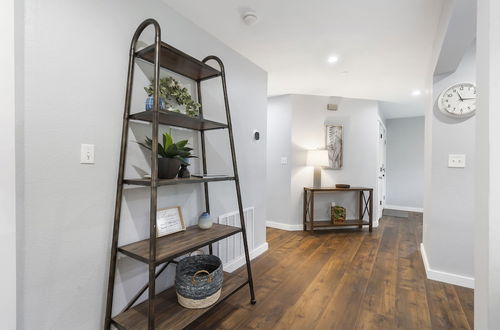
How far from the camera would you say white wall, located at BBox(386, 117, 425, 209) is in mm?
5629

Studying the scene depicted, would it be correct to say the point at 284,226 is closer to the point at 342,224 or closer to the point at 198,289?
the point at 342,224

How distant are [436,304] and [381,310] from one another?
1.67ft

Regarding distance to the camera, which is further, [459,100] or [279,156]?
[279,156]

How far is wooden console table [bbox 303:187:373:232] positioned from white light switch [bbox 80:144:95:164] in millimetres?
3137

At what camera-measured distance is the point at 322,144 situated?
13.9 feet

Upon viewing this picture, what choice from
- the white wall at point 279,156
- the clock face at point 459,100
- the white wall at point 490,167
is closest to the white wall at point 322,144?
the white wall at point 279,156

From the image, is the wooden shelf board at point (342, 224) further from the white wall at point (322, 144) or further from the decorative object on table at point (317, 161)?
the decorative object on table at point (317, 161)

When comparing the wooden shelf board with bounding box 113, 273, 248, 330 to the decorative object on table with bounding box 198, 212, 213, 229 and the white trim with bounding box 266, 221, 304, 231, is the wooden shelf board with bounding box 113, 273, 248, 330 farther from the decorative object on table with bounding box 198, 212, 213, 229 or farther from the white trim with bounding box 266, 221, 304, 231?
the white trim with bounding box 266, 221, 304, 231

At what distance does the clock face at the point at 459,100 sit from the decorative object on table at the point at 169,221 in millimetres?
2593

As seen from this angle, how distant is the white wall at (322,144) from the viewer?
4055 millimetres

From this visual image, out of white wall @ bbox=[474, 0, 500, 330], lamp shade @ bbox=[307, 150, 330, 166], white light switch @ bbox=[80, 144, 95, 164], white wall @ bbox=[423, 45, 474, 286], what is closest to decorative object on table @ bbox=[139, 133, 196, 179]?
white light switch @ bbox=[80, 144, 95, 164]

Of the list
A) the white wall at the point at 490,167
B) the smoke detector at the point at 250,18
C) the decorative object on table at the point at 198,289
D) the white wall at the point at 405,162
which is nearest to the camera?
the white wall at the point at 490,167

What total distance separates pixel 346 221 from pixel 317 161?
1.12 metres

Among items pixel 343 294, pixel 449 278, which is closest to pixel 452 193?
pixel 449 278
